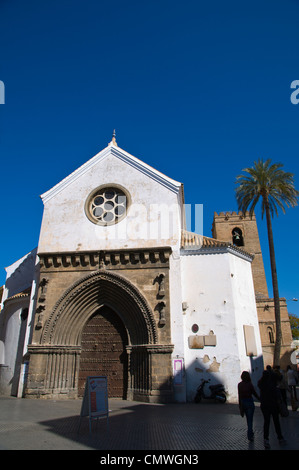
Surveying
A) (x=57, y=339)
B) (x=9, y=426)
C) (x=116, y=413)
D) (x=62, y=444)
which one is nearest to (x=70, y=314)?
(x=57, y=339)

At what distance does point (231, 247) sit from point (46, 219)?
10.8m

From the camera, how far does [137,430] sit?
8.51 m

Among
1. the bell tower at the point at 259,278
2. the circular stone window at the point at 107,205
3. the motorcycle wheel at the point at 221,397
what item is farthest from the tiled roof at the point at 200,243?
the bell tower at the point at 259,278

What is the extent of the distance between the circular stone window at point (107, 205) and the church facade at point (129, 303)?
0.21 feet

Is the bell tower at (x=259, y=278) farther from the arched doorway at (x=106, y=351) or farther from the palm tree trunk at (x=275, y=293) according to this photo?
the arched doorway at (x=106, y=351)

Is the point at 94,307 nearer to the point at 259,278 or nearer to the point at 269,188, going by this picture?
the point at 269,188

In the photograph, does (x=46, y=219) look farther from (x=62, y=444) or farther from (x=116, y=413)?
(x=62, y=444)

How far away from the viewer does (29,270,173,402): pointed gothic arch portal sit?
15.7m

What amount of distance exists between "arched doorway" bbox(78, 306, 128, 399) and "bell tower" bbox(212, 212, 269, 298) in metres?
38.5

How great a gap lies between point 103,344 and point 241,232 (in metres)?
44.4

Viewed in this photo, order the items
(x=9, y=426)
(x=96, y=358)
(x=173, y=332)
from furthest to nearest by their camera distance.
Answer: (x=96, y=358) → (x=173, y=332) → (x=9, y=426)

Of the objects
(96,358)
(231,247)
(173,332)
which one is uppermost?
(231,247)
